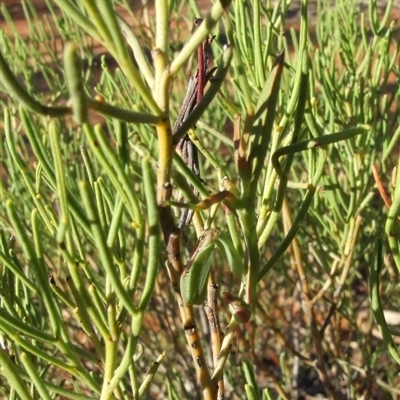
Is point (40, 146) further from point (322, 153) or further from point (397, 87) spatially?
point (397, 87)

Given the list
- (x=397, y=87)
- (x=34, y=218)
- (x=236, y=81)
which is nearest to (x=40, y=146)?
(x=34, y=218)

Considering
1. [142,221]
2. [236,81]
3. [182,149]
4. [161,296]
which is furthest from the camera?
[161,296]

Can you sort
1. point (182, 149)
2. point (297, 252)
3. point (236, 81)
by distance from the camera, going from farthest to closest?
point (297, 252) → point (236, 81) → point (182, 149)

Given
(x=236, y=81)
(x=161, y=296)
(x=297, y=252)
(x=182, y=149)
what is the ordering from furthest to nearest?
1. (x=161, y=296)
2. (x=297, y=252)
3. (x=236, y=81)
4. (x=182, y=149)

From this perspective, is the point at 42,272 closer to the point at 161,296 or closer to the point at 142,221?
the point at 142,221

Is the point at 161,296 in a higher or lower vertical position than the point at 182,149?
lower

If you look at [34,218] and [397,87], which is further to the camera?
[397,87]

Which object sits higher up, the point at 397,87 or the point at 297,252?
the point at 397,87

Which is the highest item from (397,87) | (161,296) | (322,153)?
(322,153)

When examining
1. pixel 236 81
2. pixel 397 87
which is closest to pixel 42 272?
pixel 236 81
